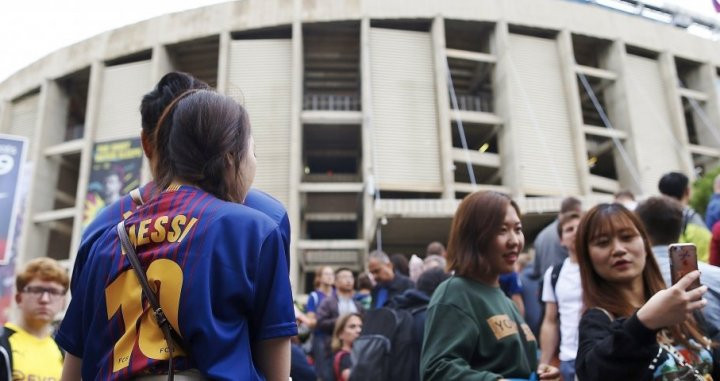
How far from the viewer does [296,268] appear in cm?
2073

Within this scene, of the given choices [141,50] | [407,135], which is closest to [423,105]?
[407,135]

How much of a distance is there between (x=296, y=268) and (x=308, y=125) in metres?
6.35

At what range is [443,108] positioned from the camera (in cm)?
2197

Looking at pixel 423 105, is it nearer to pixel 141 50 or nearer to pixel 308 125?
pixel 308 125

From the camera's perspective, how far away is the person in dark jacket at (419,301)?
144 inches

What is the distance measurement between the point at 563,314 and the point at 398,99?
64.1ft

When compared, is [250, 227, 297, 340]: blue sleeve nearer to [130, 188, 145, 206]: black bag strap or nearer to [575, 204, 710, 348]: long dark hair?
[130, 188, 145, 206]: black bag strap

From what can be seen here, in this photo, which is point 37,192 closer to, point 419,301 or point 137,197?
point 419,301

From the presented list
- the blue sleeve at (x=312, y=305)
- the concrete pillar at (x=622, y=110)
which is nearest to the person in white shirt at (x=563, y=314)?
the blue sleeve at (x=312, y=305)

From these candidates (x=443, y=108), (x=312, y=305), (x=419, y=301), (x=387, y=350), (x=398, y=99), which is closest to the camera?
(x=387, y=350)

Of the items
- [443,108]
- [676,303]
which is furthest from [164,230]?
[443,108]

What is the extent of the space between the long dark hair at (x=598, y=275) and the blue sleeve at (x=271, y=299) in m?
1.24

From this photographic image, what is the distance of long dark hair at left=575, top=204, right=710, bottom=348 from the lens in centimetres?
199

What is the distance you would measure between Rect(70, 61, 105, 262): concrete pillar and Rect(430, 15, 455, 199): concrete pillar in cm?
1468
